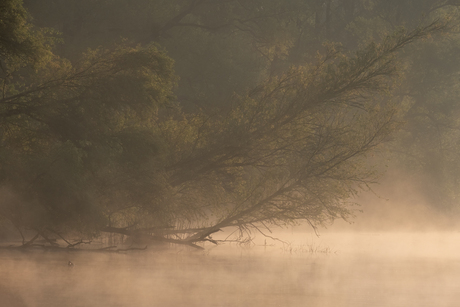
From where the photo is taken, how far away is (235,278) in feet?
51.1

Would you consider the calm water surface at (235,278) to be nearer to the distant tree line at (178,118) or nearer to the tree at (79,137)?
the distant tree line at (178,118)

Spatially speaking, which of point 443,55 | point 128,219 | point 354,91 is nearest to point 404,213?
point 443,55

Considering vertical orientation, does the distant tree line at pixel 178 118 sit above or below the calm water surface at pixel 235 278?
above

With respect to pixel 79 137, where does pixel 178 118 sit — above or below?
above

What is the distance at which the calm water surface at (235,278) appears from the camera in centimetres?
1248

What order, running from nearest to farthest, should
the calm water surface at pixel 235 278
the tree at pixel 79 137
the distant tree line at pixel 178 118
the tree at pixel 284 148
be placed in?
the calm water surface at pixel 235 278, the tree at pixel 79 137, the distant tree line at pixel 178 118, the tree at pixel 284 148

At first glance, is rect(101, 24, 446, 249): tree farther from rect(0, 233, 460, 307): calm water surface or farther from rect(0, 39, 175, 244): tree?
rect(0, 39, 175, 244): tree

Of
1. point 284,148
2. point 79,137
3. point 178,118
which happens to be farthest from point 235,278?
point 178,118

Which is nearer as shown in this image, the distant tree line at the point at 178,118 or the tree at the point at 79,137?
the tree at the point at 79,137

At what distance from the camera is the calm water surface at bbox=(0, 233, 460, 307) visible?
12.5 meters

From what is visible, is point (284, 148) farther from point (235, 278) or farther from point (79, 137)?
point (235, 278)

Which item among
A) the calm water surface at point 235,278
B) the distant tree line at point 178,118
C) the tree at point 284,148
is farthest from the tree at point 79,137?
the tree at point 284,148

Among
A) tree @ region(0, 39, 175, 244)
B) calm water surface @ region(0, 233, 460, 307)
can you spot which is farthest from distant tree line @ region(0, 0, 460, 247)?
calm water surface @ region(0, 233, 460, 307)

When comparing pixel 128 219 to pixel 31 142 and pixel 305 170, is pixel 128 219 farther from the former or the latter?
pixel 305 170
